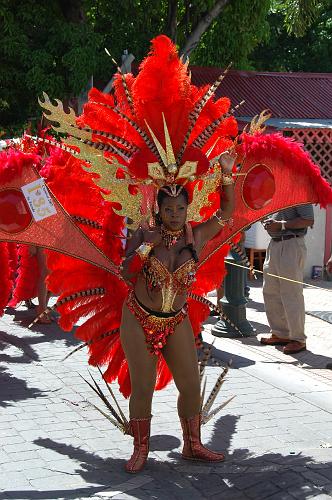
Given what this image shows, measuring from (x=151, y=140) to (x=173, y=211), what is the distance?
431 millimetres

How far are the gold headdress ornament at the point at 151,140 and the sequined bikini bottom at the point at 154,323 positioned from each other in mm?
481

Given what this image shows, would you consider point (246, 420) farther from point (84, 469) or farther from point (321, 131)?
point (321, 131)

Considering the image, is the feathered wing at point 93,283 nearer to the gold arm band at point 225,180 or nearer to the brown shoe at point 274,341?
the gold arm band at point 225,180

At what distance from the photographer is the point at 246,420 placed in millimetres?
6094

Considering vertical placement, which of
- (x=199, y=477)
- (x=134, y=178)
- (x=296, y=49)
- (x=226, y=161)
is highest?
(x=296, y=49)

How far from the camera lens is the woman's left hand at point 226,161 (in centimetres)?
495

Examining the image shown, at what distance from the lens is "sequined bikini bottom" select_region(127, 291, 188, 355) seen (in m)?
4.89

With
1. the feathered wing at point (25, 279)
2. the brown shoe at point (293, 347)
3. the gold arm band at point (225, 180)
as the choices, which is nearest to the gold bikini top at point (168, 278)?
the gold arm band at point (225, 180)

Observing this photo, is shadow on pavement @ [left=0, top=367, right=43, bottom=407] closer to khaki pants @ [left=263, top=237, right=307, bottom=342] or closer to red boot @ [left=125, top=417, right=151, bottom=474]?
red boot @ [left=125, top=417, right=151, bottom=474]

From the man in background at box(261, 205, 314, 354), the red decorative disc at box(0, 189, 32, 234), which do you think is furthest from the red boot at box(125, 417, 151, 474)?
the man in background at box(261, 205, 314, 354)

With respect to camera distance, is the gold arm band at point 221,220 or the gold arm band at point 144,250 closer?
the gold arm band at point 144,250

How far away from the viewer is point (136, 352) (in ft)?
16.2

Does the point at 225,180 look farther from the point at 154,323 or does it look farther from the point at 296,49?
the point at 296,49

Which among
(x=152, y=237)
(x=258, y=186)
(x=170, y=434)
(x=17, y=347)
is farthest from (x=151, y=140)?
(x=17, y=347)
